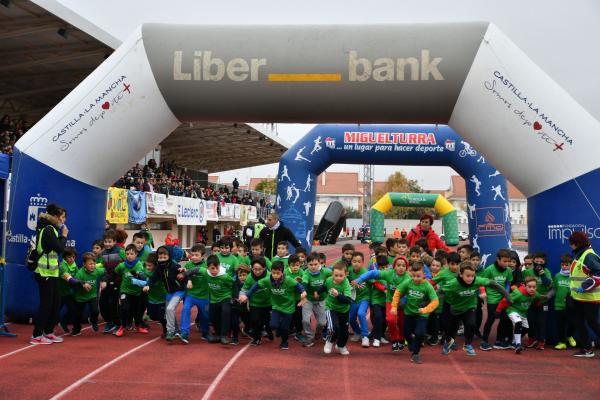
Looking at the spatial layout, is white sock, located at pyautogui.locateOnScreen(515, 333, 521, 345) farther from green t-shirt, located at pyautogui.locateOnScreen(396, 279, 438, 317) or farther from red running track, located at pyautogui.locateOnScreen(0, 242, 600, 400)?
green t-shirt, located at pyautogui.locateOnScreen(396, 279, 438, 317)

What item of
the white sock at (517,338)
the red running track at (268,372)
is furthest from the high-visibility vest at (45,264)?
the white sock at (517,338)

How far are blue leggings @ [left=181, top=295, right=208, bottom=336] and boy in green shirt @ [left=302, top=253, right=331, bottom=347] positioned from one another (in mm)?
1445

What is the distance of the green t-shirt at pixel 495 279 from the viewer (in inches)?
336

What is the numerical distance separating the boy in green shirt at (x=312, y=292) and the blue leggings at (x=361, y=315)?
523 mm

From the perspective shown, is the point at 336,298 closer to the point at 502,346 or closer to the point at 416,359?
the point at 416,359

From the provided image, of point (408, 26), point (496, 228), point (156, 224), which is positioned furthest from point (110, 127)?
point (156, 224)

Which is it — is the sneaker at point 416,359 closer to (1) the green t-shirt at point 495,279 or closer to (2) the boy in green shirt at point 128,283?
(1) the green t-shirt at point 495,279

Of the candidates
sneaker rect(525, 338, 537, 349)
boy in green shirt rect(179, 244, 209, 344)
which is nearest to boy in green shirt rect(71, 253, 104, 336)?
boy in green shirt rect(179, 244, 209, 344)

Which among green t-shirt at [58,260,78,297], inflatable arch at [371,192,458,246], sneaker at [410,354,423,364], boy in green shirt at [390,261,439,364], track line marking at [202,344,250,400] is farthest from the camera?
inflatable arch at [371,192,458,246]

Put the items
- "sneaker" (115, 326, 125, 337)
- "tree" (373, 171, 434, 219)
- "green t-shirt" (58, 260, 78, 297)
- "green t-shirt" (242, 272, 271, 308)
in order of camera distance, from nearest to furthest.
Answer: "green t-shirt" (242, 272, 271, 308)
"green t-shirt" (58, 260, 78, 297)
"sneaker" (115, 326, 125, 337)
"tree" (373, 171, 434, 219)

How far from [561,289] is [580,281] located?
0.70m

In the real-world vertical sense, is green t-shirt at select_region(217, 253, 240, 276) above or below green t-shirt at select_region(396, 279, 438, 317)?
above

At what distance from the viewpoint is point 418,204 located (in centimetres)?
2380

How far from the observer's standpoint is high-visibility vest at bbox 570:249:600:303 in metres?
7.52
